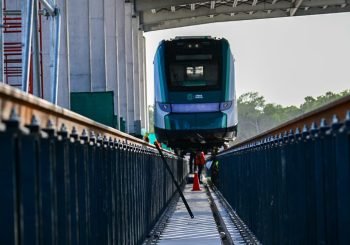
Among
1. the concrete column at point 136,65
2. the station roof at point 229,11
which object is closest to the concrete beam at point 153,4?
the concrete column at point 136,65

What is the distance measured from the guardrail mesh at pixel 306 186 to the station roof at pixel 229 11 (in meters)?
35.8

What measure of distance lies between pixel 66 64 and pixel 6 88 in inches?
843

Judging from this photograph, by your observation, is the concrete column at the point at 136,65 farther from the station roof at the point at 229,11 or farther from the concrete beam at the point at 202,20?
the concrete beam at the point at 202,20

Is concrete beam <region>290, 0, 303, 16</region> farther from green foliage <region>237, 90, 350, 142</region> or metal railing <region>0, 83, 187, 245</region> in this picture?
green foliage <region>237, 90, 350, 142</region>

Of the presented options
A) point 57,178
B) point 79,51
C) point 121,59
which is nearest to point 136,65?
point 121,59

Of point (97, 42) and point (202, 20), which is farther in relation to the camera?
point (202, 20)

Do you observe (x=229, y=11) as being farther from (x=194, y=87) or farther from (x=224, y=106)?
(x=224, y=106)

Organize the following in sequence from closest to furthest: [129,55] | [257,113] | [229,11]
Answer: [129,55], [229,11], [257,113]

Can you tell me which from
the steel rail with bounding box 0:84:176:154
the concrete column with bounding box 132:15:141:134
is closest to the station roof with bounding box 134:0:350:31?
the concrete column with bounding box 132:15:141:134

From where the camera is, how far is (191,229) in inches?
583

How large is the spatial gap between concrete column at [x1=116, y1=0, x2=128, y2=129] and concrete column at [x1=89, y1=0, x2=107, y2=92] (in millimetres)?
5341

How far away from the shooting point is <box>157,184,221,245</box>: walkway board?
12797mm

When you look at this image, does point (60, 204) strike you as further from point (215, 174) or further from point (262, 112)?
point (262, 112)

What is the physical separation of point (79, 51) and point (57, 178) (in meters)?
24.7
